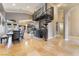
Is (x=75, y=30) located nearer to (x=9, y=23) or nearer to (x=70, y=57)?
(x=70, y=57)

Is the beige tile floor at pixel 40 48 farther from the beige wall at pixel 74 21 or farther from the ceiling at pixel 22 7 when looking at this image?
the ceiling at pixel 22 7

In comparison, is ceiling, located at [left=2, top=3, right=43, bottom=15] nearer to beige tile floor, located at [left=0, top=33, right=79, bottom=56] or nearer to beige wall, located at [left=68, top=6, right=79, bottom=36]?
beige tile floor, located at [left=0, top=33, right=79, bottom=56]

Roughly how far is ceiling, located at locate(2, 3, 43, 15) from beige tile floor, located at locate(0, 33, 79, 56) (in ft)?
1.60

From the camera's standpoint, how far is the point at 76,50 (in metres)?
2.72

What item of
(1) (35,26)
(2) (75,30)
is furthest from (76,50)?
(1) (35,26)

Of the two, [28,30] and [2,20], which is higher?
[2,20]

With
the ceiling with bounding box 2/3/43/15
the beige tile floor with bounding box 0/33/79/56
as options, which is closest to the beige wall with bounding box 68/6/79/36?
the beige tile floor with bounding box 0/33/79/56

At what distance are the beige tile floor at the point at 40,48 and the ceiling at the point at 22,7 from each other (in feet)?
1.60

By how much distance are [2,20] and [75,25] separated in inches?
52.3

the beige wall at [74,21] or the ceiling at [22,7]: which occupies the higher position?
the ceiling at [22,7]

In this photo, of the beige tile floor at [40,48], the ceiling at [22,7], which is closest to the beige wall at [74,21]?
the beige tile floor at [40,48]

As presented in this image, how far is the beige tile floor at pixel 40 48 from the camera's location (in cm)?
268

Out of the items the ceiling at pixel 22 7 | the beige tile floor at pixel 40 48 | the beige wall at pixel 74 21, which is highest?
the ceiling at pixel 22 7

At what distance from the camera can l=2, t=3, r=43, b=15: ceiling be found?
270 cm
